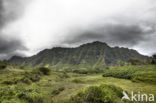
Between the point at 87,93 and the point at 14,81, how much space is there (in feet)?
153

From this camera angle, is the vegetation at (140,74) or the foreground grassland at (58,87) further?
the vegetation at (140,74)

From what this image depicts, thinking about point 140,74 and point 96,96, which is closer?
point 96,96

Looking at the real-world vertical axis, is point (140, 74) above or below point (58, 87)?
above

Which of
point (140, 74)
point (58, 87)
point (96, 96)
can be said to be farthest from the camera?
point (140, 74)

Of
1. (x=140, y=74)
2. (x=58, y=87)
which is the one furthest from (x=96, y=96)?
(x=140, y=74)

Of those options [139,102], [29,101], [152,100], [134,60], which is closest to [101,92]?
[139,102]

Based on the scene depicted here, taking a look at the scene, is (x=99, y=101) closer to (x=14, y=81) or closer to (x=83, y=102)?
(x=83, y=102)

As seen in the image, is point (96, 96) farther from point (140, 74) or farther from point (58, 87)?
point (140, 74)

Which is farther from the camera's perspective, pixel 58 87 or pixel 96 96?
pixel 58 87

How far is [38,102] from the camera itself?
1992 cm

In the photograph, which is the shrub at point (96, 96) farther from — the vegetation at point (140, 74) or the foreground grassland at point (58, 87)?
the vegetation at point (140, 74)

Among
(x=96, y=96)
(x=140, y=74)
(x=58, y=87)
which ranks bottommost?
(x=58, y=87)

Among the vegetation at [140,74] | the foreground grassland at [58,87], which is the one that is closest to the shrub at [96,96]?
the foreground grassland at [58,87]

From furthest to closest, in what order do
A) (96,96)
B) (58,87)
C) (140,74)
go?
(140,74) → (58,87) → (96,96)
